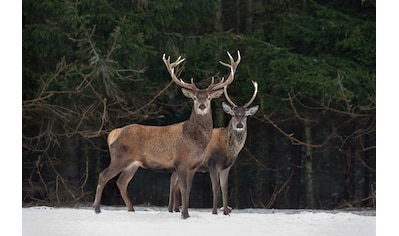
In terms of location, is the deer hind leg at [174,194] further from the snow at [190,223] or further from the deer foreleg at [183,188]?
the deer foreleg at [183,188]

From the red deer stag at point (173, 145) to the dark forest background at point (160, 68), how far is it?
1.86 metres

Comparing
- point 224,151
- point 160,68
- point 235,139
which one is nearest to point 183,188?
point 224,151

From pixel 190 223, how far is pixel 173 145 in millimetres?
1032

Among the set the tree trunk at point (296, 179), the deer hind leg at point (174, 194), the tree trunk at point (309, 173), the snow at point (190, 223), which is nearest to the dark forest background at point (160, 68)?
the tree trunk at point (309, 173)

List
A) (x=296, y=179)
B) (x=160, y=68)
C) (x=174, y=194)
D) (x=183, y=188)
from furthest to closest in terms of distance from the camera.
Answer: (x=296, y=179)
(x=160, y=68)
(x=174, y=194)
(x=183, y=188)

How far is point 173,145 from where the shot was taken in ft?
38.1

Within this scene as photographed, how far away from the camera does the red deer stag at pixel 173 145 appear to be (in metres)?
11.4

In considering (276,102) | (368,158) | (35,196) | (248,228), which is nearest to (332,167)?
(368,158)

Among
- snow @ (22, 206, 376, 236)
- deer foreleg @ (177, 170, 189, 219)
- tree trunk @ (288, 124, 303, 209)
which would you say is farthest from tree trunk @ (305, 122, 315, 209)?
deer foreleg @ (177, 170, 189, 219)

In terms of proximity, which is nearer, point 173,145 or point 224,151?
point 173,145

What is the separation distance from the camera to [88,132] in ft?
47.1

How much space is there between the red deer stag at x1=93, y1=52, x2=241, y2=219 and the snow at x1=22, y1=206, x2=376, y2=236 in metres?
0.28

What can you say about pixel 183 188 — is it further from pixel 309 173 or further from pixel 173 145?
pixel 309 173
